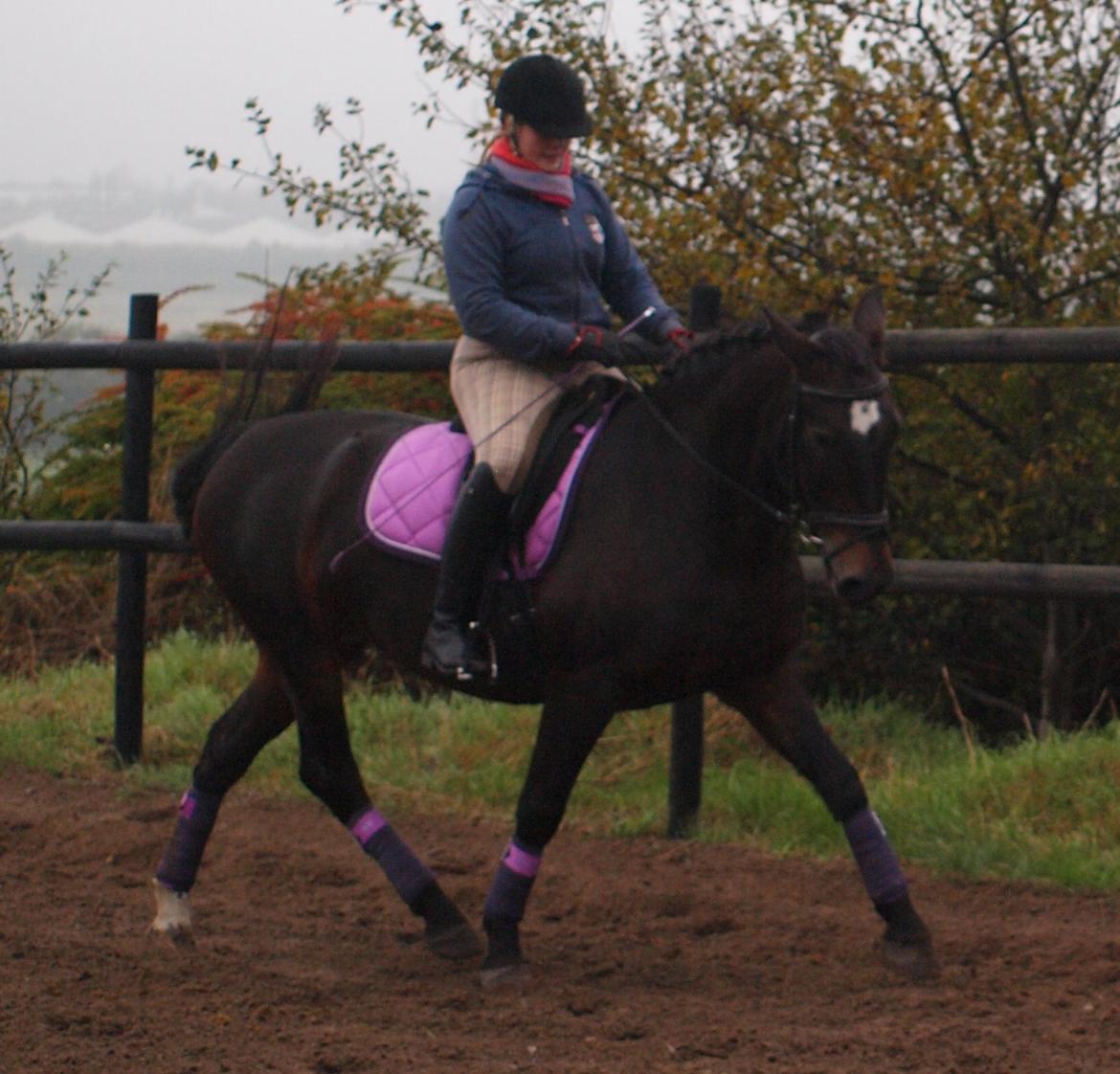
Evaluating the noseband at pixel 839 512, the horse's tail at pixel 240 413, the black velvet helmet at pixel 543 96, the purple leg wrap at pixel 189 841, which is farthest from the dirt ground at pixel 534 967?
the black velvet helmet at pixel 543 96

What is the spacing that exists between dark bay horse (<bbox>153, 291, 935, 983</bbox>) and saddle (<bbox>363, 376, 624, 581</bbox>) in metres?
0.04

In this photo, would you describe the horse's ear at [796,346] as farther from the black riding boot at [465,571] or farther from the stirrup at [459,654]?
the stirrup at [459,654]

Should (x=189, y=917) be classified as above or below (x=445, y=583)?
below

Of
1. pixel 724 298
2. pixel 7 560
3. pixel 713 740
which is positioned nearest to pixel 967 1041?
pixel 713 740

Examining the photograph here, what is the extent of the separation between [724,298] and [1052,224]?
52.2 inches

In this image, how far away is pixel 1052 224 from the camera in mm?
7289

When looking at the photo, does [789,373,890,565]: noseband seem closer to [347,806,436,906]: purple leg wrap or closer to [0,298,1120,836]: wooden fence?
[0,298,1120,836]: wooden fence

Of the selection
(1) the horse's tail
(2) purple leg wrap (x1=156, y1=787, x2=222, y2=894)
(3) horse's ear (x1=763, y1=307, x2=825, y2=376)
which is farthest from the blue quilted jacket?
(2) purple leg wrap (x1=156, y1=787, x2=222, y2=894)

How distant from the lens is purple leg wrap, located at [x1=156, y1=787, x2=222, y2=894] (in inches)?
203

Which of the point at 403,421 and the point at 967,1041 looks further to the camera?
the point at 403,421

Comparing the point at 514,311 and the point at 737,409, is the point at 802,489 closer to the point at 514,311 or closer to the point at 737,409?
the point at 737,409

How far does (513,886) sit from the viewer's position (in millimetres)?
4590

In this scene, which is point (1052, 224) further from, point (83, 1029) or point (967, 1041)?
point (83, 1029)

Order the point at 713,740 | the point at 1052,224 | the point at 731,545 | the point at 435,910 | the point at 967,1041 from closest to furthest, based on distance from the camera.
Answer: the point at 967,1041 < the point at 731,545 < the point at 435,910 < the point at 713,740 < the point at 1052,224
